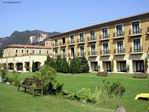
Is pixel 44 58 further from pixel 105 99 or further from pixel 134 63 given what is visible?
pixel 105 99

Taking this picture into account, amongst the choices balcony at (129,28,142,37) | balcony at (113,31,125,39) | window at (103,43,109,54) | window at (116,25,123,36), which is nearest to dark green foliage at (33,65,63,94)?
balcony at (129,28,142,37)

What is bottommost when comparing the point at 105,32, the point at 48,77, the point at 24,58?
the point at 48,77

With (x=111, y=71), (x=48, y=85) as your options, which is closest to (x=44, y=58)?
(x=111, y=71)

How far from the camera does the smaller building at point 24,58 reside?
66.7 metres

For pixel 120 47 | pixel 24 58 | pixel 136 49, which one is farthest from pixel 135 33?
pixel 24 58

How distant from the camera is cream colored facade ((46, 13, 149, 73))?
45312 mm

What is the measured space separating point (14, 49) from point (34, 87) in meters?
66.0

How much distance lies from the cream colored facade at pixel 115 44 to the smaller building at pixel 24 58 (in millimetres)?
8614

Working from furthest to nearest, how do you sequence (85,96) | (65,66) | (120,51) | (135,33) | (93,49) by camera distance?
(93,49)
(65,66)
(120,51)
(135,33)
(85,96)

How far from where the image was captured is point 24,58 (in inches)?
2702

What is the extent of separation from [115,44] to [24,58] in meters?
25.8

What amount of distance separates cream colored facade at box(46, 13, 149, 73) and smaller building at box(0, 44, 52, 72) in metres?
8.61

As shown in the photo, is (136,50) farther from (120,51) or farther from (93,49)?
(93,49)

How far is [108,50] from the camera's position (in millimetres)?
51594
